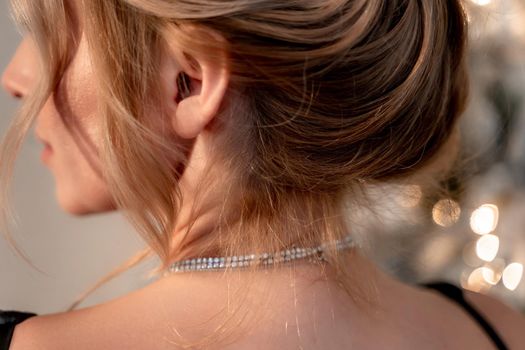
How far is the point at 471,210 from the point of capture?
1502 mm

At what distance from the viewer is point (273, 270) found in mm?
831

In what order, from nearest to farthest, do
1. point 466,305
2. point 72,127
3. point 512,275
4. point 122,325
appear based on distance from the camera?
point 122,325 → point 72,127 → point 466,305 → point 512,275

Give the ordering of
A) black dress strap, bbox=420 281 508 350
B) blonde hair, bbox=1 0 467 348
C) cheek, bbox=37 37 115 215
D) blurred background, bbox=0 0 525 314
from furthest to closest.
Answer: blurred background, bbox=0 0 525 314 → black dress strap, bbox=420 281 508 350 → cheek, bbox=37 37 115 215 → blonde hair, bbox=1 0 467 348

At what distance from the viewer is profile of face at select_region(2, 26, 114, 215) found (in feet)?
2.82

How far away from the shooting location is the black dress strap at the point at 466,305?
98cm

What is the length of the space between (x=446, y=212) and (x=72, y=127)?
82cm

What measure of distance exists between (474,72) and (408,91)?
0.68 meters

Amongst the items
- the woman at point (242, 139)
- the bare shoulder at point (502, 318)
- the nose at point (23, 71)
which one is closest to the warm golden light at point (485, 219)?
the bare shoulder at point (502, 318)

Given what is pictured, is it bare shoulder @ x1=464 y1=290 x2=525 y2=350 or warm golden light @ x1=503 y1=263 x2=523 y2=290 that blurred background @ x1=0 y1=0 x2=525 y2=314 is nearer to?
warm golden light @ x1=503 y1=263 x2=523 y2=290

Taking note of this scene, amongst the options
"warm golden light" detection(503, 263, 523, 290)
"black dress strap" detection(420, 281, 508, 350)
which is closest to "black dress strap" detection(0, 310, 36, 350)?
"black dress strap" detection(420, 281, 508, 350)

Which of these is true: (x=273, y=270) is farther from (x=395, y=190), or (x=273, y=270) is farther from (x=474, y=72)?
(x=474, y=72)

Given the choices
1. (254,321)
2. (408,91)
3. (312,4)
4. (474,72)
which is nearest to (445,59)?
(408,91)

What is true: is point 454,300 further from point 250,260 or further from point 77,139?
point 77,139

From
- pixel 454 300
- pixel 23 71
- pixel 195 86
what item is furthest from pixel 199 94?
pixel 454 300
